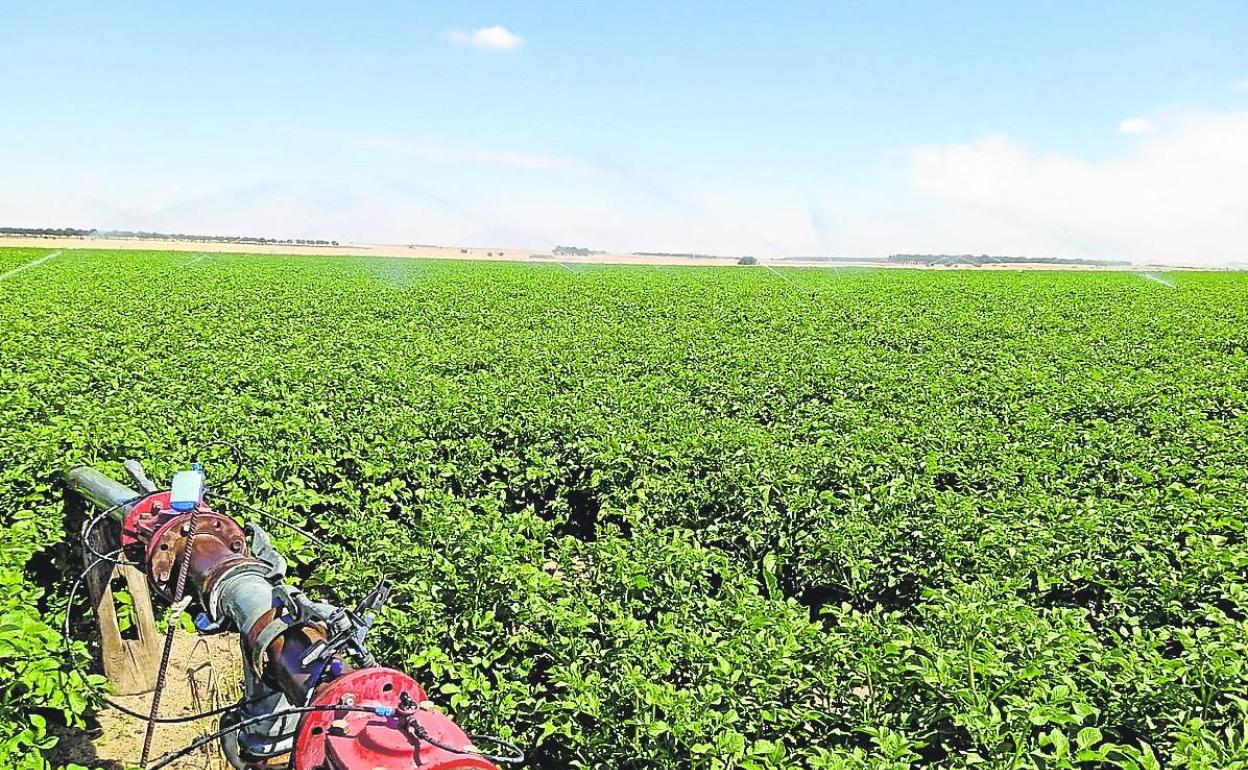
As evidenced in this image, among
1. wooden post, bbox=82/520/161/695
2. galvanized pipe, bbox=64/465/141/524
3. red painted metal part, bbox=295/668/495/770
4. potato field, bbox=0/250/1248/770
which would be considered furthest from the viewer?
wooden post, bbox=82/520/161/695

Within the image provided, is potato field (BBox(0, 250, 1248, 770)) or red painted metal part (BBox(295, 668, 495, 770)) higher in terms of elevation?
red painted metal part (BBox(295, 668, 495, 770))

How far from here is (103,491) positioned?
4.32m

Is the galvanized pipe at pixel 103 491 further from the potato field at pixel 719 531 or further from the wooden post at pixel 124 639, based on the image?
the wooden post at pixel 124 639

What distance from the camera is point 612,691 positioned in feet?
12.2

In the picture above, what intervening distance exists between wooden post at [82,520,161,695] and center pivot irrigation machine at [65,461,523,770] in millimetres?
1404

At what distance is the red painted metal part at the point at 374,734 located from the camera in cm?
228

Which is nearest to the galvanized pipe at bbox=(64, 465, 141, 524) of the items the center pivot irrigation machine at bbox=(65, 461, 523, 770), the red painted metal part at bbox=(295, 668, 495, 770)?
the center pivot irrigation machine at bbox=(65, 461, 523, 770)

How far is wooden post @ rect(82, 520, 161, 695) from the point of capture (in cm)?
521

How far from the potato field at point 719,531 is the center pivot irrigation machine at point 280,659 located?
0.70 meters

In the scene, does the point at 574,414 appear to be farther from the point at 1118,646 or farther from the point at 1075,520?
the point at 1118,646

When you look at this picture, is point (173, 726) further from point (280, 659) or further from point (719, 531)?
point (719, 531)

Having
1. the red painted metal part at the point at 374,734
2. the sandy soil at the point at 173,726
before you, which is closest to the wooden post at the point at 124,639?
the sandy soil at the point at 173,726

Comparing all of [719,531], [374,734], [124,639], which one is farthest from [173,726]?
[374,734]

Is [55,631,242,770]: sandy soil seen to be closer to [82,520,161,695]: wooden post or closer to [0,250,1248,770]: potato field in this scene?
[82,520,161,695]: wooden post
